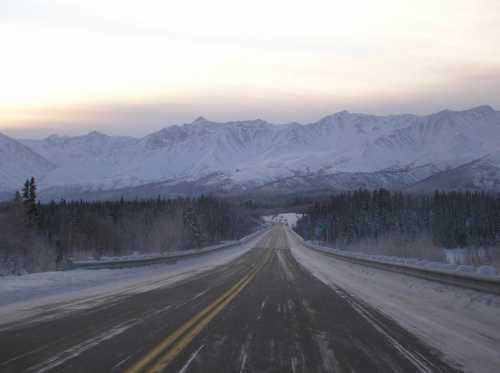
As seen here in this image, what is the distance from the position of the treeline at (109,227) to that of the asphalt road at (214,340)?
37.6 meters

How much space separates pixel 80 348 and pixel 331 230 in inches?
4819

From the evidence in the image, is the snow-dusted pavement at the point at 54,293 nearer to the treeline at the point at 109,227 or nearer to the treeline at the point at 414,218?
the treeline at the point at 109,227

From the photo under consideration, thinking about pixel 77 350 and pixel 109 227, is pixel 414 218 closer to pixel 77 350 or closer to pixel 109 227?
pixel 109 227

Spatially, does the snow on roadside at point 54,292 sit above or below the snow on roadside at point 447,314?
above

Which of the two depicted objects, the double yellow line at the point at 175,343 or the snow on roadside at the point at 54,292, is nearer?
the double yellow line at the point at 175,343

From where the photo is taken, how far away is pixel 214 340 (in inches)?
321

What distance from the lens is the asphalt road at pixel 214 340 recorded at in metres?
6.64

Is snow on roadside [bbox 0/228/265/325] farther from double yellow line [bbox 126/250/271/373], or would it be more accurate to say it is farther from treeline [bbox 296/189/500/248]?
treeline [bbox 296/189/500/248]

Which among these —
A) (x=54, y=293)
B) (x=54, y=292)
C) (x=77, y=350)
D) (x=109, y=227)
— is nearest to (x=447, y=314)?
(x=77, y=350)

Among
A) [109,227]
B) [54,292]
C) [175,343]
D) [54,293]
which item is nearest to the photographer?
[175,343]

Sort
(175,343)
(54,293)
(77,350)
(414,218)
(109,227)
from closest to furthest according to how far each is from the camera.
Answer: (77,350)
(175,343)
(54,293)
(109,227)
(414,218)

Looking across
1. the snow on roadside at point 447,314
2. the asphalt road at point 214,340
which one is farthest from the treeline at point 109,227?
the asphalt road at point 214,340

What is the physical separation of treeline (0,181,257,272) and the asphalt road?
37.6 meters

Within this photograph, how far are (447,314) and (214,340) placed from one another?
5902mm
